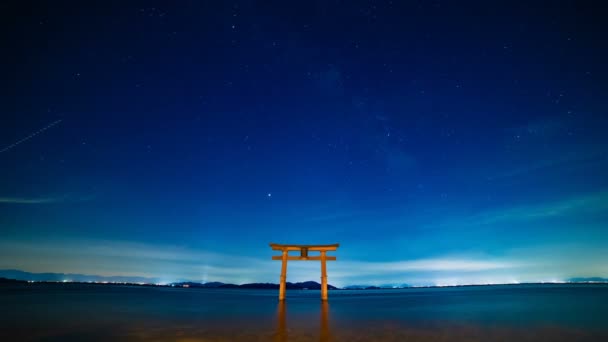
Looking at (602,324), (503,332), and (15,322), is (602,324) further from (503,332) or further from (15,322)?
(15,322)

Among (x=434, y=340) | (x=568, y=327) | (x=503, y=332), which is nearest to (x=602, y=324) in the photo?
(x=568, y=327)

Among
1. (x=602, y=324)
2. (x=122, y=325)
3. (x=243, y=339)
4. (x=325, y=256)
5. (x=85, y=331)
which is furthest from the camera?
(x=325, y=256)

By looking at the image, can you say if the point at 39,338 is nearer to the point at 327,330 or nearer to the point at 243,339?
the point at 243,339

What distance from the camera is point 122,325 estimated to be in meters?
10.6

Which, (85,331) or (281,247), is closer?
(85,331)

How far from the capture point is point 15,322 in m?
10.7

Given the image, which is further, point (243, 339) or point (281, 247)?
point (281, 247)

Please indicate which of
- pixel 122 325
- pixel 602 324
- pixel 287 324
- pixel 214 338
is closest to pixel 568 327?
pixel 602 324

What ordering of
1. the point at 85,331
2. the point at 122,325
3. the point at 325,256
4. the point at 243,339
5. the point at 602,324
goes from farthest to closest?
the point at 325,256, the point at 602,324, the point at 122,325, the point at 85,331, the point at 243,339

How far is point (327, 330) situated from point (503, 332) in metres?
5.76

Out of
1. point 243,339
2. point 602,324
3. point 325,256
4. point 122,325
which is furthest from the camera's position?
point 325,256

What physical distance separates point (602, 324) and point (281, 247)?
14.5 m

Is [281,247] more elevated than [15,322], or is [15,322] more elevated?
[281,247]

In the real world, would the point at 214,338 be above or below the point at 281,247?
below
